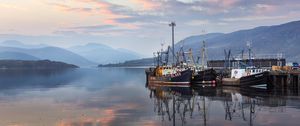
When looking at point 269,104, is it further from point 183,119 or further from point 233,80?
point 233,80

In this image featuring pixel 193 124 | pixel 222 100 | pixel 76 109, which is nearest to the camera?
pixel 193 124

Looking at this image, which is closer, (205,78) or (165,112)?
(165,112)

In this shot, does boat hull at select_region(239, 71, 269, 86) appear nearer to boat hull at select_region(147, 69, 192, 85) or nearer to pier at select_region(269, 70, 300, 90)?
pier at select_region(269, 70, 300, 90)

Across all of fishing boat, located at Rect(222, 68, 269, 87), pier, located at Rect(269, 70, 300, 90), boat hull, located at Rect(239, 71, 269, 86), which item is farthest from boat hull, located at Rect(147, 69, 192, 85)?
pier, located at Rect(269, 70, 300, 90)

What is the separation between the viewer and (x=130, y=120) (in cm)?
4028

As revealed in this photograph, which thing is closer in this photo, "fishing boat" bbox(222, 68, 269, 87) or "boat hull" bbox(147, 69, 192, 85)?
"fishing boat" bbox(222, 68, 269, 87)

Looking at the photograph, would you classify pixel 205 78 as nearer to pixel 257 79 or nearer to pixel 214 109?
pixel 257 79

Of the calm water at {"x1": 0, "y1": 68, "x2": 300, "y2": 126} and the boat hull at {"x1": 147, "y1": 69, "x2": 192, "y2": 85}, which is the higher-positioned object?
the boat hull at {"x1": 147, "y1": 69, "x2": 192, "y2": 85}

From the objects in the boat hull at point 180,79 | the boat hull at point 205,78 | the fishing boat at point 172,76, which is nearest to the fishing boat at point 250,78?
the boat hull at point 205,78

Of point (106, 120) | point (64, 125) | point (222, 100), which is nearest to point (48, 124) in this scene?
point (64, 125)

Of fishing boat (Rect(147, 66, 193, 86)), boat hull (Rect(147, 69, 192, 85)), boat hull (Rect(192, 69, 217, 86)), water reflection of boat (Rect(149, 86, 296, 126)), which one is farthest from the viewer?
boat hull (Rect(192, 69, 217, 86))

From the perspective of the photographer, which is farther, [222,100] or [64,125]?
[222,100]

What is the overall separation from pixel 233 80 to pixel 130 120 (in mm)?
47317

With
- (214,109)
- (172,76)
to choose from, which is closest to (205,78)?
(172,76)
